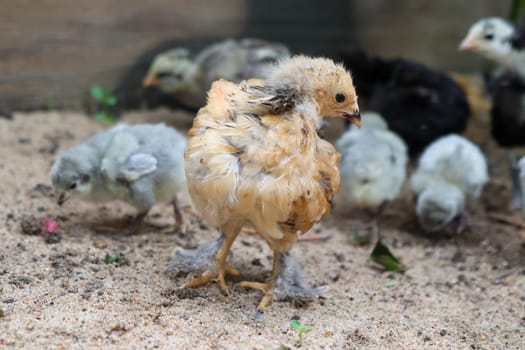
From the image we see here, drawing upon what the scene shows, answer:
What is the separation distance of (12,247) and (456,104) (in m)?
3.90

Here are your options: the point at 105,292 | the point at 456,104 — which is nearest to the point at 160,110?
the point at 456,104

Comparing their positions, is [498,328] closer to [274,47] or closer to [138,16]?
[274,47]

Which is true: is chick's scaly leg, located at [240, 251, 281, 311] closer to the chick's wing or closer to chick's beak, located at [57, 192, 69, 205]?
the chick's wing

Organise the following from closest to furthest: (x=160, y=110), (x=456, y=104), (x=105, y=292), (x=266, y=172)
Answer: (x=266, y=172), (x=105, y=292), (x=456, y=104), (x=160, y=110)

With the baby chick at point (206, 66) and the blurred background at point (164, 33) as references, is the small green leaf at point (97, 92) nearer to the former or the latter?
the blurred background at point (164, 33)

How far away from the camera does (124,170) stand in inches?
146

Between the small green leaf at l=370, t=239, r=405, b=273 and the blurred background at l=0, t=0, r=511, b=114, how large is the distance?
3.01 meters

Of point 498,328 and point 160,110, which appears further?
point 160,110

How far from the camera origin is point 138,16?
5.57m

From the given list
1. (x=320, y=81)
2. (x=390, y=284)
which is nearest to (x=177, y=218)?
(x=390, y=284)

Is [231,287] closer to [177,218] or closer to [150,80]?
[177,218]

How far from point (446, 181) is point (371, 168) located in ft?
2.11

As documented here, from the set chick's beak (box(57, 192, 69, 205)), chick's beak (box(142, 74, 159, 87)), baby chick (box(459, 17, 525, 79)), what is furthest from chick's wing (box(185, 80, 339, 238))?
baby chick (box(459, 17, 525, 79))

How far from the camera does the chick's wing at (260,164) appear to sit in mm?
2662
